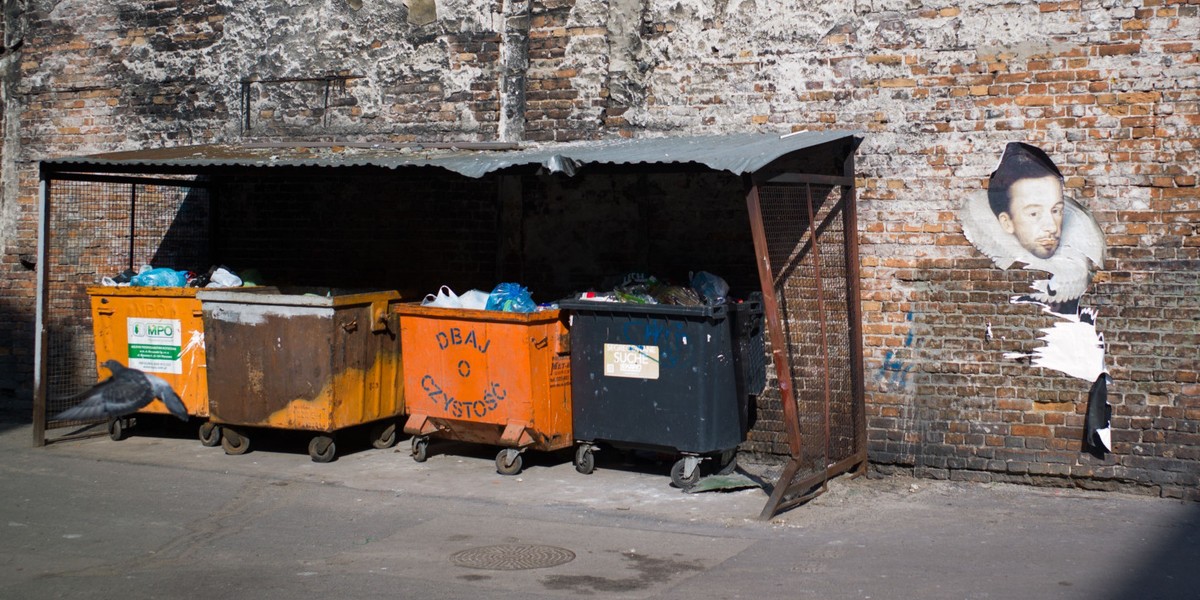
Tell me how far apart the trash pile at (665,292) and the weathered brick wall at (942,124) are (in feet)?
3.57

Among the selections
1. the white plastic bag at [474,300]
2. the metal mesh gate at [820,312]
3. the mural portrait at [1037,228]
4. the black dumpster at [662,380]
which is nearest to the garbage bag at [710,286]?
the black dumpster at [662,380]

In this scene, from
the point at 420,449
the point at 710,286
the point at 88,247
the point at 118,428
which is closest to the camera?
the point at 710,286

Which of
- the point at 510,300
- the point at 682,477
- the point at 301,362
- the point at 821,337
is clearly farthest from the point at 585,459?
the point at 301,362

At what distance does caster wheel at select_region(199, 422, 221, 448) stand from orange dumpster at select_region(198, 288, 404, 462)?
12.7 inches

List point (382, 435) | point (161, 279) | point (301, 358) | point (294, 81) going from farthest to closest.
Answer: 1. point (294, 81)
2. point (161, 279)
3. point (382, 435)
4. point (301, 358)

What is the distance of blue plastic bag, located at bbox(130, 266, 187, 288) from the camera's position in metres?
9.50

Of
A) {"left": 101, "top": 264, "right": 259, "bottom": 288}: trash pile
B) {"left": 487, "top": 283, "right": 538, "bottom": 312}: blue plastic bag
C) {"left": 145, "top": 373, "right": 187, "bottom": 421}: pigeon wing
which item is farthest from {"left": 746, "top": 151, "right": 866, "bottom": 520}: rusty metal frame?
{"left": 145, "top": 373, "right": 187, "bottom": 421}: pigeon wing

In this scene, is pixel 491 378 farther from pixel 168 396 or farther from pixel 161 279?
pixel 161 279

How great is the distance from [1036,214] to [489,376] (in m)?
3.98

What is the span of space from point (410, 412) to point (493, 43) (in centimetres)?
319

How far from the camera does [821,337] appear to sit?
825cm

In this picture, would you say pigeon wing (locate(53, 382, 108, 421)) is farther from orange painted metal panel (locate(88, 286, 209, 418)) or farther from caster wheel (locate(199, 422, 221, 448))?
caster wheel (locate(199, 422, 221, 448))

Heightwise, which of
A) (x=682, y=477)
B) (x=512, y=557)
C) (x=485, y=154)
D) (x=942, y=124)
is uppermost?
(x=942, y=124)

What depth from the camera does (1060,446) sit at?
765 centimetres
